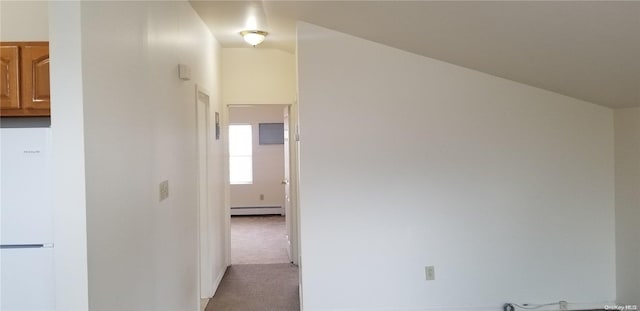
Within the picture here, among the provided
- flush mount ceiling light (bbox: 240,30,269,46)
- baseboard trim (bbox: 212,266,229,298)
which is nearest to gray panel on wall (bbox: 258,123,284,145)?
baseboard trim (bbox: 212,266,229,298)

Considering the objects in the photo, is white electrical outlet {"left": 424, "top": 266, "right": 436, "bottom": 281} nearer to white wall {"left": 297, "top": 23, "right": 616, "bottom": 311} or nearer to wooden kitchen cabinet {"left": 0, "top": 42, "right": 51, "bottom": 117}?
white wall {"left": 297, "top": 23, "right": 616, "bottom": 311}

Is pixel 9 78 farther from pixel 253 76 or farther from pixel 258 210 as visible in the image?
pixel 258 210

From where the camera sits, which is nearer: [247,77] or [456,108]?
[456,108]

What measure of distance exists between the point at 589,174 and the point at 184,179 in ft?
11.1

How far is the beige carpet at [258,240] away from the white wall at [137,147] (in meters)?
2.02

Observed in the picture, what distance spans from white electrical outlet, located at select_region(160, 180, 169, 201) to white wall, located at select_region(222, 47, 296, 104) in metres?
2.28

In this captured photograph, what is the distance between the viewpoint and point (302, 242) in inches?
136

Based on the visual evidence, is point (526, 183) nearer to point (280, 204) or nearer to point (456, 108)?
point (456, 108)

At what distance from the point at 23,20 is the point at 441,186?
3.04 metres

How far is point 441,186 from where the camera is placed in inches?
140

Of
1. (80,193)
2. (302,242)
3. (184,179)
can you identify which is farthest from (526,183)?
(80,193)

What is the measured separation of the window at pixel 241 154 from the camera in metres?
8.50

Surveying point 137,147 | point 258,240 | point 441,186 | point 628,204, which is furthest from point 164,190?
point 258,240

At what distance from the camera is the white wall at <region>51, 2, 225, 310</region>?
5.50ft
